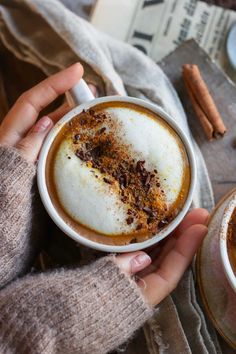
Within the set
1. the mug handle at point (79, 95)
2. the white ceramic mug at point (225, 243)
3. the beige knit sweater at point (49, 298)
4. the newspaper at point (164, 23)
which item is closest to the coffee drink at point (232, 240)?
the white ceramic mug at point (225, 243)

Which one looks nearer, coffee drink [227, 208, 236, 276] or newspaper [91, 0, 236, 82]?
coffee drink [227, 208, 236, 276]

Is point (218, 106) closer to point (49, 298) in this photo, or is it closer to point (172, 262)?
point (172, 262)

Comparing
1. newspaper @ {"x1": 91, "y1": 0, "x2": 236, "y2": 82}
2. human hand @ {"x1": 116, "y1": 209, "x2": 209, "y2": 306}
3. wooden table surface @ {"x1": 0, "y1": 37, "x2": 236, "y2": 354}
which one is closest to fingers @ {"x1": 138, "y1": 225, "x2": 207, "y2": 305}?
human hand @ {"x1": 116, "y1": 209, "x2": 209, "y2": 306}

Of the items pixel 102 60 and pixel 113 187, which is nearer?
pixel 113 187

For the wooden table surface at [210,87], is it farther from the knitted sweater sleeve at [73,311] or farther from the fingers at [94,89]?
the knitted sweater sleeve at [73,311]

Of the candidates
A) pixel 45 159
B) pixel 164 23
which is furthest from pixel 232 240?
pixel 164 23

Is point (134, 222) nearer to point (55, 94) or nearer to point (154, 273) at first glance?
point (154, 273)

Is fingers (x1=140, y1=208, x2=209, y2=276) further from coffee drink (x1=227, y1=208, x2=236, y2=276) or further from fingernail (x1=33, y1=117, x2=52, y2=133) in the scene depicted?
fingernail (x1=33, y1=117, x2=52, y2=133)
